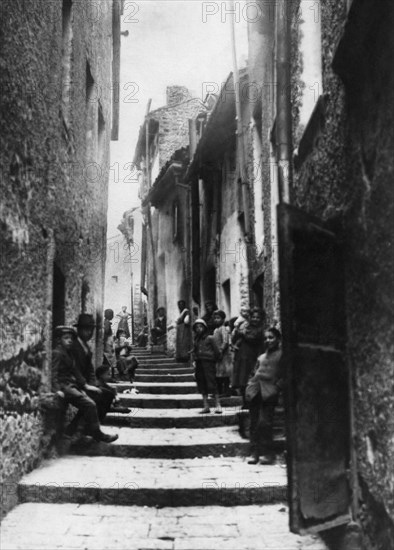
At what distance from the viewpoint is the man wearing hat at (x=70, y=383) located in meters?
7.27

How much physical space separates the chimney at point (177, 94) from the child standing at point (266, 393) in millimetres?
17562

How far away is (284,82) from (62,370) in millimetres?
4230

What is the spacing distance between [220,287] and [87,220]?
5.08 metres

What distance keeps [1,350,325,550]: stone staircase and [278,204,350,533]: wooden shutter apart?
0.80 meters

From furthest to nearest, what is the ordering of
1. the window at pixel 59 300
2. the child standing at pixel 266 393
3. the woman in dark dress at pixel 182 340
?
the woman in dark dress at pixel 182 340 → the window at pixel 59 300 → the child standing at pixel 266 393

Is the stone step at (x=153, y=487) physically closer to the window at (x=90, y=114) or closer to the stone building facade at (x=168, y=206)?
the window at (x=90, y=114)

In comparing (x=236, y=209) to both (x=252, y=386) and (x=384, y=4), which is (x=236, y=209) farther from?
(x=384, y=4)

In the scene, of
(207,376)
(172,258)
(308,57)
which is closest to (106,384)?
(207,376)

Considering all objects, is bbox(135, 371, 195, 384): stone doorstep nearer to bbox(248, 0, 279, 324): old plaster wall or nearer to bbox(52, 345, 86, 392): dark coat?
bbox(248, 0, 279, 324): old plaster wall

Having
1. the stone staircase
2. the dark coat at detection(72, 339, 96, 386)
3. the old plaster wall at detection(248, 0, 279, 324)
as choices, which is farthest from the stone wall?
the stone staircase

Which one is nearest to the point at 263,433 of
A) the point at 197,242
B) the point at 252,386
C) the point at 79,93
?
the point at 252,386

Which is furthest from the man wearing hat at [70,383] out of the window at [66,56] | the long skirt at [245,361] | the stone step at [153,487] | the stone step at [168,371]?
the stone step at [168,371]

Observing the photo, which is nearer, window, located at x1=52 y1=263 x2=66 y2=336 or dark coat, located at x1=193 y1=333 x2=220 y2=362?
window, located at x1=52 y1=263 x2=66 y2=336

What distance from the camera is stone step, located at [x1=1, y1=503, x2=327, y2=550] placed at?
186 inches
